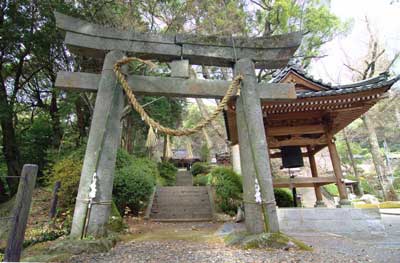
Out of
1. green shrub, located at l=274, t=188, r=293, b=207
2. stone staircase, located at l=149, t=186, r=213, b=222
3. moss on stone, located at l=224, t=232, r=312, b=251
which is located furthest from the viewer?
green shrub, located at l=274, t=188, r=293, b=207

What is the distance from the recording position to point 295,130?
265 inches

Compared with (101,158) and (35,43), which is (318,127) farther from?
(35,43)

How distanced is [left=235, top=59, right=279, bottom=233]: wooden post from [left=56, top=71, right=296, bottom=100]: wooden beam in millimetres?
296

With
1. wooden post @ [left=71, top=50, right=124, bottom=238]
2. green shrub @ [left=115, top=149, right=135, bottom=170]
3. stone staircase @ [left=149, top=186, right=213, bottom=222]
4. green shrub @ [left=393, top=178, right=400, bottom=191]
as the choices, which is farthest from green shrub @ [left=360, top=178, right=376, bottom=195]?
wooden post @ [left=71, top=50, right=124, bottom=238]

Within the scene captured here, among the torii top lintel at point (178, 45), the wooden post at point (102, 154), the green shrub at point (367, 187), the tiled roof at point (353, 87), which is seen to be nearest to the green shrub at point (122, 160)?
the wooden post at point (102, 154)

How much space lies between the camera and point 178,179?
59.9ft

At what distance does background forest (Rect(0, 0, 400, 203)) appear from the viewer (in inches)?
322

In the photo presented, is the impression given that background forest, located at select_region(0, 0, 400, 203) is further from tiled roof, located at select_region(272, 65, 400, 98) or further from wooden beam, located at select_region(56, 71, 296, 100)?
tiled roof, located at select_region(272, 65, 400, 98)

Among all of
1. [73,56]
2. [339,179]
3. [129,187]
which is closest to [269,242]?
[339,179]

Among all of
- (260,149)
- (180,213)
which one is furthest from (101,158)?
(180,213)

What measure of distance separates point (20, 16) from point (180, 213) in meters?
9.36

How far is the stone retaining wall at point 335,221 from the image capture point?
540 centimetres

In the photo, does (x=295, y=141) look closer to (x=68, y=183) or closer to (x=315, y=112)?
(x=315, y=112)

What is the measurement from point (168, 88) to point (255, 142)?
1.86 meters
